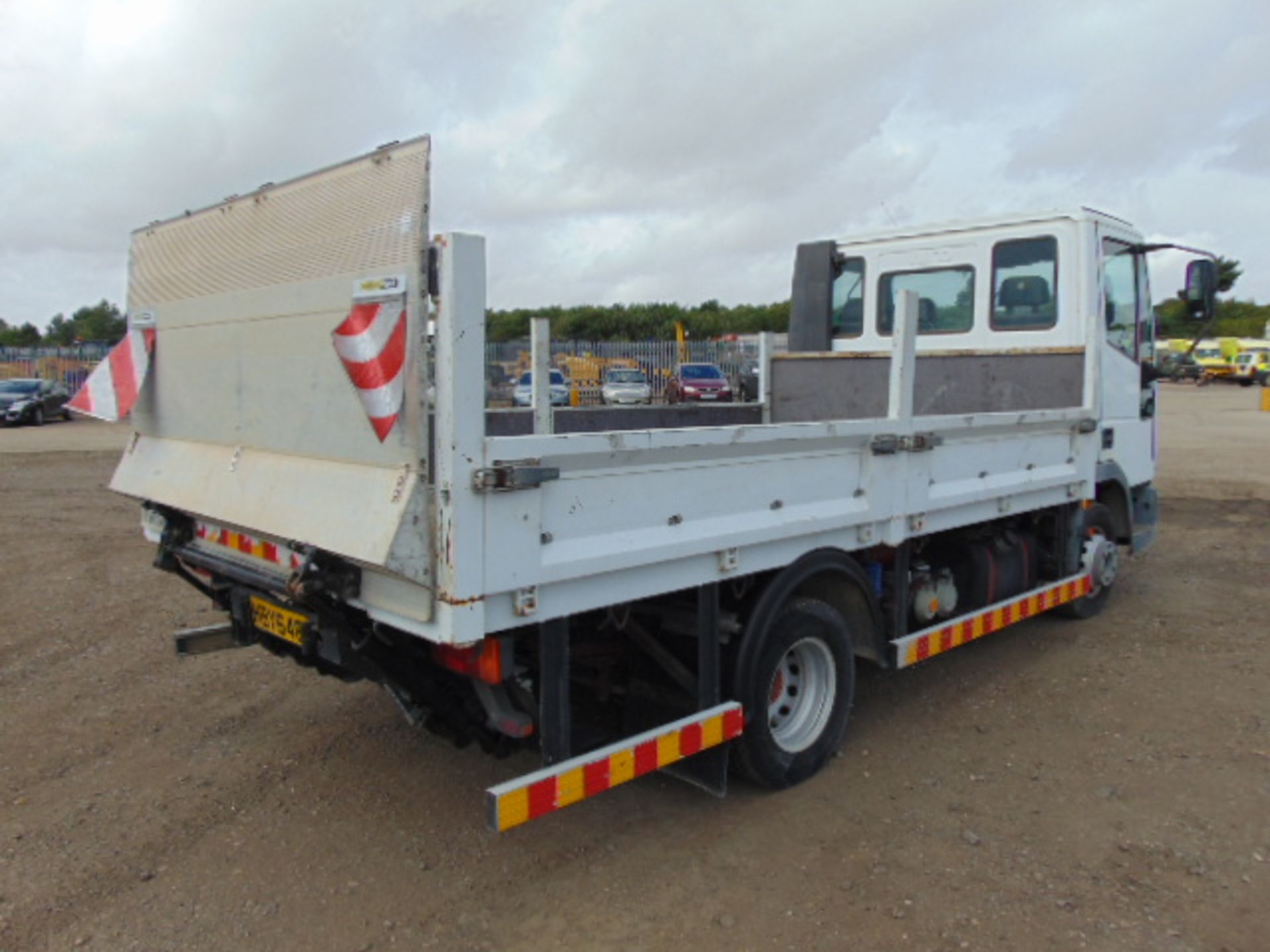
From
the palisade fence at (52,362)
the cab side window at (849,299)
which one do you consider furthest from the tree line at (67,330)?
the cab side window at (849,299)

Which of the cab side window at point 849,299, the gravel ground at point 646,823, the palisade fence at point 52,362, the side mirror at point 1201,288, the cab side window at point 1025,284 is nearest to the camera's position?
the gravel ground at point 646,823

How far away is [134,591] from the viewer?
24.0 feet

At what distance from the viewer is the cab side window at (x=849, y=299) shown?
23.6 feet

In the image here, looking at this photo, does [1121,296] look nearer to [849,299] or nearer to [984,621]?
[849,299]

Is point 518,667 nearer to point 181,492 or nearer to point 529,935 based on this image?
point 529,935

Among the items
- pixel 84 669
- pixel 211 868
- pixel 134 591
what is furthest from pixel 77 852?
pixel 134 591

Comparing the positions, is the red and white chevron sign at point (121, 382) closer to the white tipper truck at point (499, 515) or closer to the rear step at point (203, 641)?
the white tipper truck at point (499, 515)

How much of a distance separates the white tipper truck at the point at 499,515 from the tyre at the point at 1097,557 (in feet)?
3.01

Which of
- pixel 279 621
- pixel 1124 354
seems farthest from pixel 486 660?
pixel 1124 354

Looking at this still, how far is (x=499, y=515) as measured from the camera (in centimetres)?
290

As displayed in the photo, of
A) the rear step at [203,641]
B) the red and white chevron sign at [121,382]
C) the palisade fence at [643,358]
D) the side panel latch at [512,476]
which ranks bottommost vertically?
the rear step at [203,641]

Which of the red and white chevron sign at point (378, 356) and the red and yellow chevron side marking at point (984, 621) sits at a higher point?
the red and white chevron sign at point (378, 356)

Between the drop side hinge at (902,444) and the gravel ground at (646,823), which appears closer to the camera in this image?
the gravel ground at (646,823)

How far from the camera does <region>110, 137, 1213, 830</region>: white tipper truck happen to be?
9.49ft
